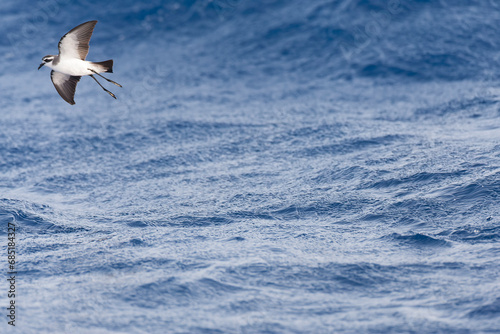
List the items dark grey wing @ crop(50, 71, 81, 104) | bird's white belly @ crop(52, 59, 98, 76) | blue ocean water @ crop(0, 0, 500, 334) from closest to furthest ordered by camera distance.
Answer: blue ocean water @ crop(0, 0, 500, 334)
bird's white belly @ crop(52, 59, 98, 76)
dark grey wing @ crop(50, 71, 81, 104)

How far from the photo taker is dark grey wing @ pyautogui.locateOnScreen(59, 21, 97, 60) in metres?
7.18

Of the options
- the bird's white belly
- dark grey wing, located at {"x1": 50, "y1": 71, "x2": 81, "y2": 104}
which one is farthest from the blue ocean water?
the bird's white belly

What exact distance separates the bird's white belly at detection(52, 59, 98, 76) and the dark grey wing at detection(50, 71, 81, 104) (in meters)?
0.53

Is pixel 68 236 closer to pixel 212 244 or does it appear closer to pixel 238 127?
pixel 212 244

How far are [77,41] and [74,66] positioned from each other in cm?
29

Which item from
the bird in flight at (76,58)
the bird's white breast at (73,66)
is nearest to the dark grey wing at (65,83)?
the bird in flight at (76,58)

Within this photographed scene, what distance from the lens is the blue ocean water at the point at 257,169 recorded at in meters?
6.50

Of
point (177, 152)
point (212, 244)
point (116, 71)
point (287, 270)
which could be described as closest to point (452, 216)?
point (287, 270)

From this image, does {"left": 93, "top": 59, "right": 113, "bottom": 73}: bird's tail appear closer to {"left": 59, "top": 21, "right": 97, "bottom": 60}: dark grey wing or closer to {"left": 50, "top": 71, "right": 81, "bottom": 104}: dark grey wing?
{"left": 59, "top": 21, "right": 97, "bottom": 60}: dark grey wing

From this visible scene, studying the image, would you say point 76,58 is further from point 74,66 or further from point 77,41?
point 77,41

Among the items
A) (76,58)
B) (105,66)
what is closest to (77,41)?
(76,58)

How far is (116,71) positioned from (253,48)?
11.0ft

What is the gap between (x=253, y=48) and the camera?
15.6 metres

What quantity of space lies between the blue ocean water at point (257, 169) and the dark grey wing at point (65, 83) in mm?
1835
